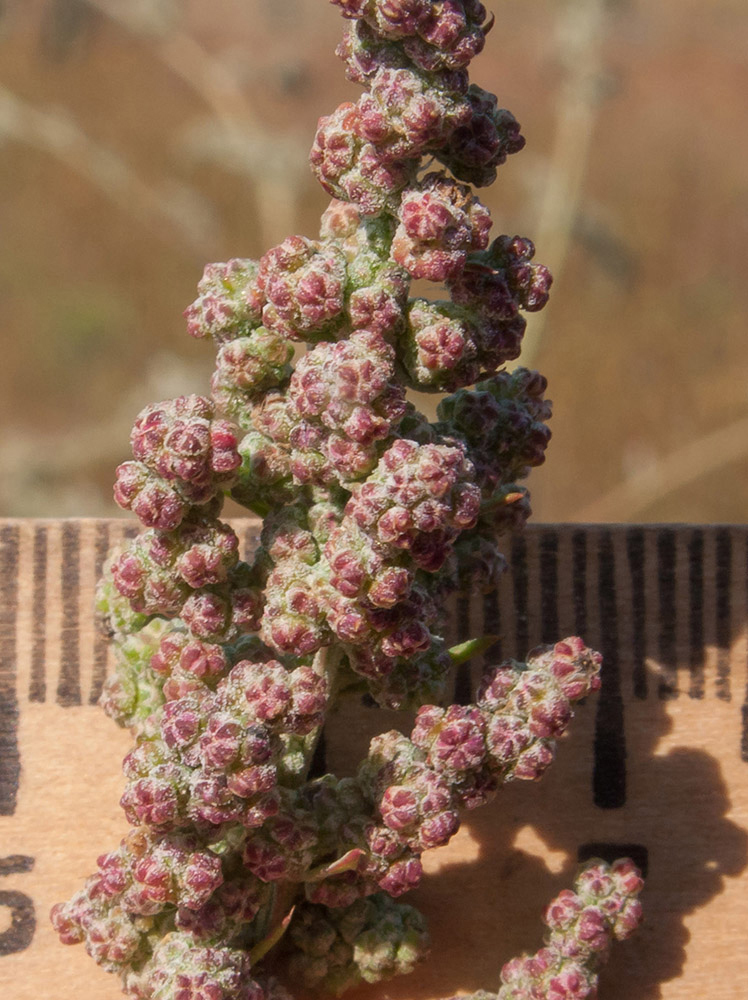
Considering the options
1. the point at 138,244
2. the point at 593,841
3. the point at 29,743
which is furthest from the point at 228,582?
the point at 138,244

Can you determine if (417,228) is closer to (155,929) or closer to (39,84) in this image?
(155,929)

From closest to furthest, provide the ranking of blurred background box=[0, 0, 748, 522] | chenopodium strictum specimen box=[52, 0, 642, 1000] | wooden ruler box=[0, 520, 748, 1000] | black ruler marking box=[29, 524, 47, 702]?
chenopodium strictum specimen box=[52, 0, 642, 1000] → wooden ruler box=[0, 520, 748, 1000] → black ruler marking box=[29, 524, 47, 702] → blurred background box=[0, 0, 748, 522]

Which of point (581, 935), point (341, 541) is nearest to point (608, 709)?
point (581, 935)

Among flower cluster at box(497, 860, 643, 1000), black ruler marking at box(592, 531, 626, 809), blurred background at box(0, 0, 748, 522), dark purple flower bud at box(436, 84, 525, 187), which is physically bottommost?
flower cluster at box(497, 860, 643, 1000)

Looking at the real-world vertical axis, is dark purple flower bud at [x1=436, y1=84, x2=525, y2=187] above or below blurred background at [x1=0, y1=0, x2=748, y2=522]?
below

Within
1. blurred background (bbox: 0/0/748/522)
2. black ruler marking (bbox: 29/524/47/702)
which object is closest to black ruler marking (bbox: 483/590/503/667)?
black ruler marking (bbox: 29/524/47/702)

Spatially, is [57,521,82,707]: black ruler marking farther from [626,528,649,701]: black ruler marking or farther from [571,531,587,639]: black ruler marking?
[626,528,649,701]: black ruler marking

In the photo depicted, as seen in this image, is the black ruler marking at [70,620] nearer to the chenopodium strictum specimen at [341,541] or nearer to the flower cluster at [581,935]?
the chenopodium strictum specimen at [341,541]

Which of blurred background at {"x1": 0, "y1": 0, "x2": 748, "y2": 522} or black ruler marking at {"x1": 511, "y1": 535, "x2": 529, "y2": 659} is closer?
black ruler marking at {"x1": 511, "y1": 535, "x2": 529, "y2": 659}
